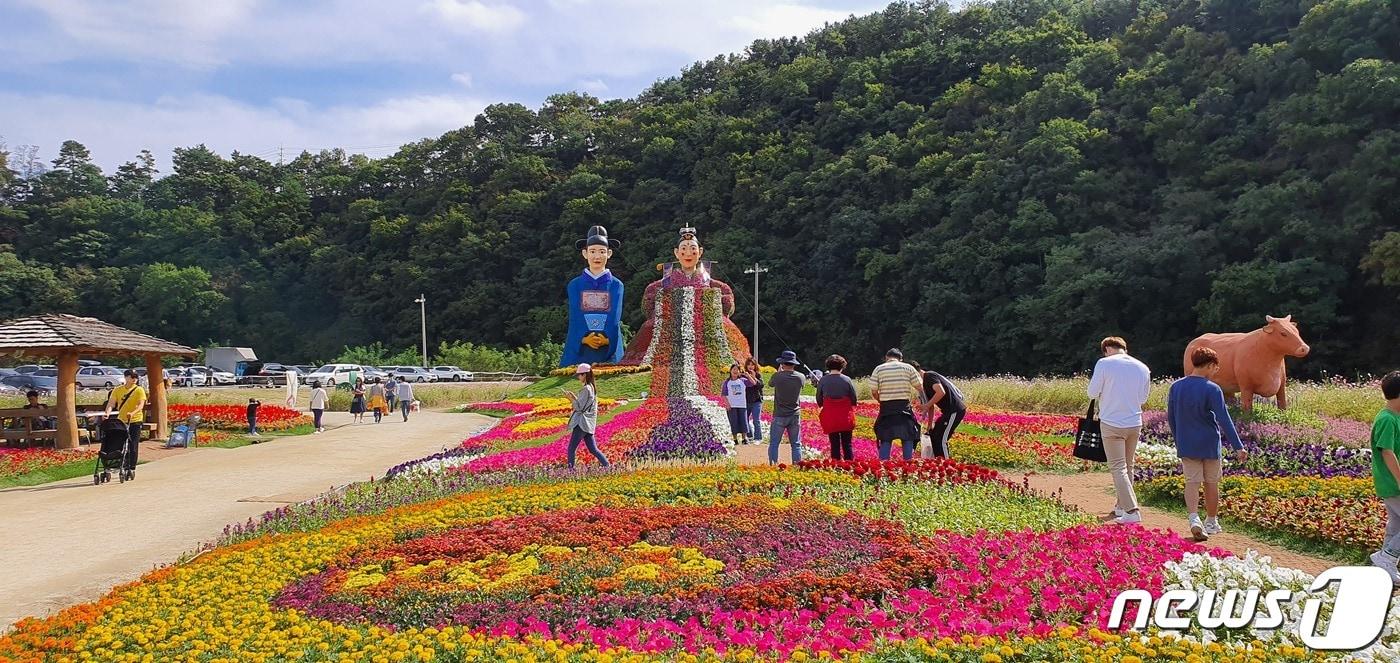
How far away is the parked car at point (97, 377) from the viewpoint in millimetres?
46172

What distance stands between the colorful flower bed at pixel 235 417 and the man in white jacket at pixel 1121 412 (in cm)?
2124

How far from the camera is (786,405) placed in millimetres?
11812

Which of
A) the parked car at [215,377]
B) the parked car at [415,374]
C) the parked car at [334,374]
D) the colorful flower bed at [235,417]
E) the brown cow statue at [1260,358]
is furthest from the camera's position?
the parked car at [215,377]

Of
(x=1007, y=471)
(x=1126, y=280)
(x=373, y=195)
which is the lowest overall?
(x=1007, y=471)

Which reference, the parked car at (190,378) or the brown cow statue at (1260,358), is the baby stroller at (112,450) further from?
the parked car at (190,378)

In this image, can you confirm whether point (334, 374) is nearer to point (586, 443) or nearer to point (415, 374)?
point (415, 374)

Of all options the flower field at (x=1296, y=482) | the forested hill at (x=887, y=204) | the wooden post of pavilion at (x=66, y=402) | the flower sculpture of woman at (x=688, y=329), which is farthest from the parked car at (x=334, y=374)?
the flower field at (x=1296, y=482)

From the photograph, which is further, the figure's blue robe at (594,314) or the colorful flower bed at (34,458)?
the figure's blue robe at (594,314)

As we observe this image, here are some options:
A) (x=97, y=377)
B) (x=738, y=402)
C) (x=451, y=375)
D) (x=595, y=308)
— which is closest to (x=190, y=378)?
(x=97, y=377)

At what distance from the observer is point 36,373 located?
4625 cm

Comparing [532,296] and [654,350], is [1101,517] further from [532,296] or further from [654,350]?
[532,296]

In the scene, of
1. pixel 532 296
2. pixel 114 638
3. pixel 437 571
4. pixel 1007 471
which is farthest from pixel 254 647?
Result: pixel 532 296

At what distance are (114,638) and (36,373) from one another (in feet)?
165

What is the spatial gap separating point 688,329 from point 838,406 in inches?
698
